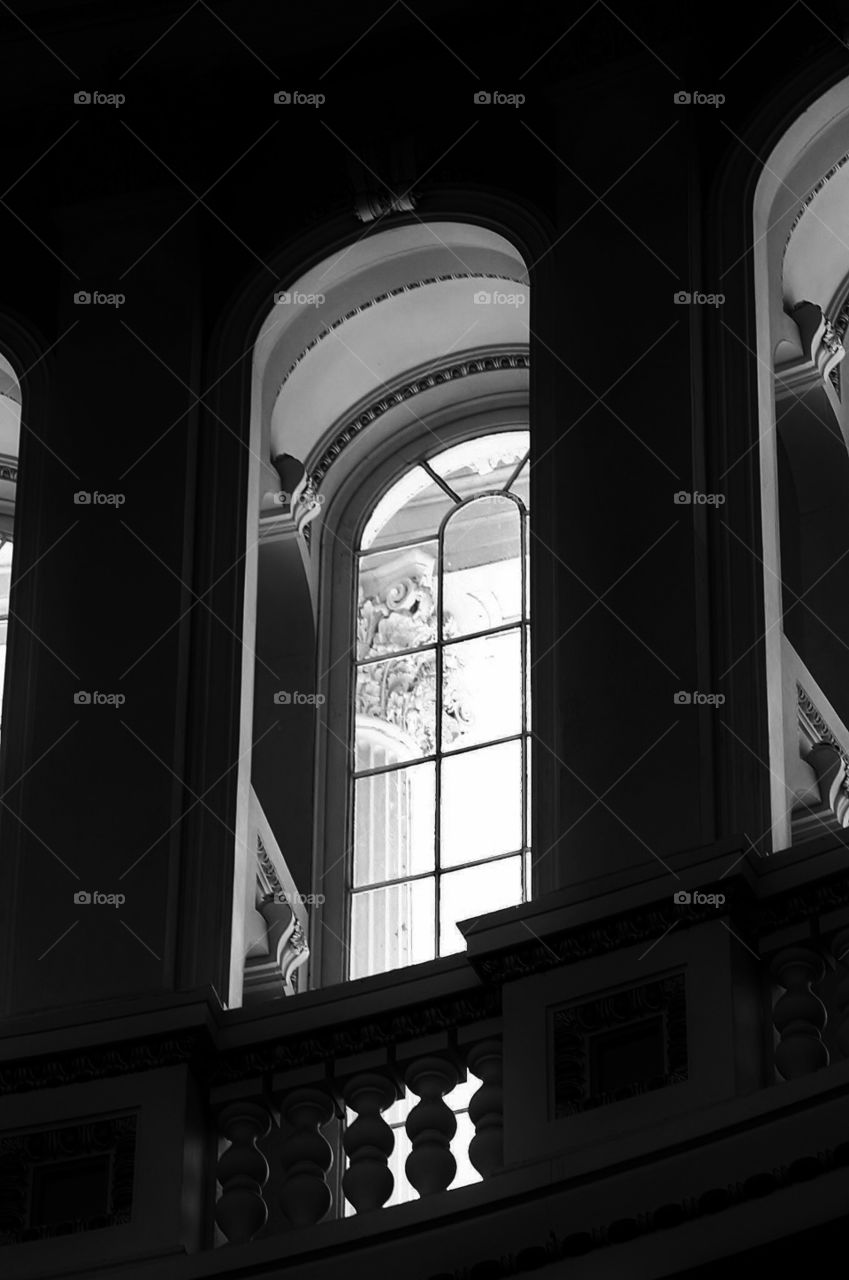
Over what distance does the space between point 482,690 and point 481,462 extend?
1.01 meters

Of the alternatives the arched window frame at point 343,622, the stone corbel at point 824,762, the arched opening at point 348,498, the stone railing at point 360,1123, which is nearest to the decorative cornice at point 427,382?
the arched opening at point 348,498

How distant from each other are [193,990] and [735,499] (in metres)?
2.35

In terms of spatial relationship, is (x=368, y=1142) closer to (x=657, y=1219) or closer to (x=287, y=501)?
(x=657, y=1219)

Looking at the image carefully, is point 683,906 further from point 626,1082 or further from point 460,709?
point 460,709

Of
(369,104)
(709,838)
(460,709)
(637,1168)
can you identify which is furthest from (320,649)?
(637,1168)

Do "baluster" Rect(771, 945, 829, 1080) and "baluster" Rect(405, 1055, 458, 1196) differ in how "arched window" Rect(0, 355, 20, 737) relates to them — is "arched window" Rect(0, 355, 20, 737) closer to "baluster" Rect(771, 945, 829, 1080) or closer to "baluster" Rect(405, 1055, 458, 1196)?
"baluster" Rect(405, 1055, 458, 1196)

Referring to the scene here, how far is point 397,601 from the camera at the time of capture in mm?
11820

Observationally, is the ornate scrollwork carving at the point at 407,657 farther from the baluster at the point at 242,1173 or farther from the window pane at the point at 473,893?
the baluster at the point at 242,1173

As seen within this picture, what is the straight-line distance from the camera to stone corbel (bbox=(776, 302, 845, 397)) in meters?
11.0

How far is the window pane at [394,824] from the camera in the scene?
1123 cm

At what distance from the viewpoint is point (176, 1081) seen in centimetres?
895

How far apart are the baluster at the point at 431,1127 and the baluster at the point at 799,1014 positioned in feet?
3.26

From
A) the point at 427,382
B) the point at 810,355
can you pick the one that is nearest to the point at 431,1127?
the point at 810,355

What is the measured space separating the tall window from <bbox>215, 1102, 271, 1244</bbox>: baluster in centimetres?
202
